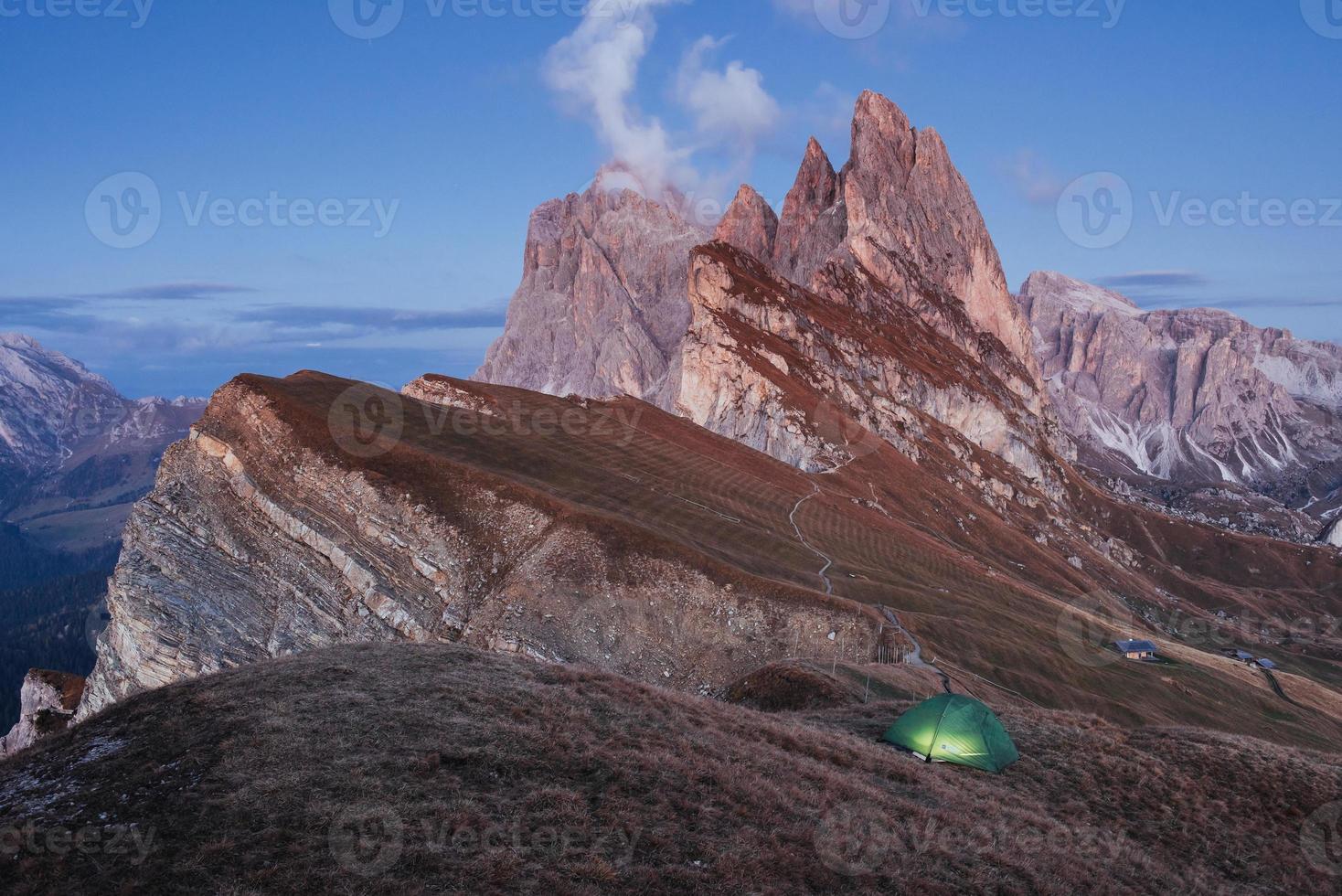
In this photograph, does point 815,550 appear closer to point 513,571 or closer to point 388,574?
point 513,571

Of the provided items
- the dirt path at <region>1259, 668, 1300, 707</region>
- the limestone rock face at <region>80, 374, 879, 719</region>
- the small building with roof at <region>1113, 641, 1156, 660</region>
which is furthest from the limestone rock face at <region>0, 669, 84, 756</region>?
the dirt path at <region>1259, 668, 1300, 707</region>

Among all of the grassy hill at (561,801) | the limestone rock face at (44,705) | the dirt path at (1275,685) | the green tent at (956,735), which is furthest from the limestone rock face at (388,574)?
the dirt path at (1275,685)

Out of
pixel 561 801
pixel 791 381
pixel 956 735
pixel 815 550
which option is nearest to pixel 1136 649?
pixel 815 550

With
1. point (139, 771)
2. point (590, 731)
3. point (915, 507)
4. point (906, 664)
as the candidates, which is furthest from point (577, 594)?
point (915, 507)

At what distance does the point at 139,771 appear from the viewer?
14.7 meters

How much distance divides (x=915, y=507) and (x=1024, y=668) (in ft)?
212

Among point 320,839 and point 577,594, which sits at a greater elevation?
point 320,839

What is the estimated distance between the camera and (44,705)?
206 ft

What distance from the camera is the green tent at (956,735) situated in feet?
80.0

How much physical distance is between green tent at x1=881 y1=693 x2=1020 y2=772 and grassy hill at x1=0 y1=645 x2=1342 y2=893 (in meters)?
0.71

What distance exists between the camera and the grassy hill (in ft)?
41.1

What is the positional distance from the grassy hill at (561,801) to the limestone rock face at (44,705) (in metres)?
52.1

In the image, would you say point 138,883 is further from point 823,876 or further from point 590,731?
point 823,876

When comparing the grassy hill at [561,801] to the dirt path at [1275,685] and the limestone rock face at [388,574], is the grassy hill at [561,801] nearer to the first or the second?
the limestone rock face at [388,574]
